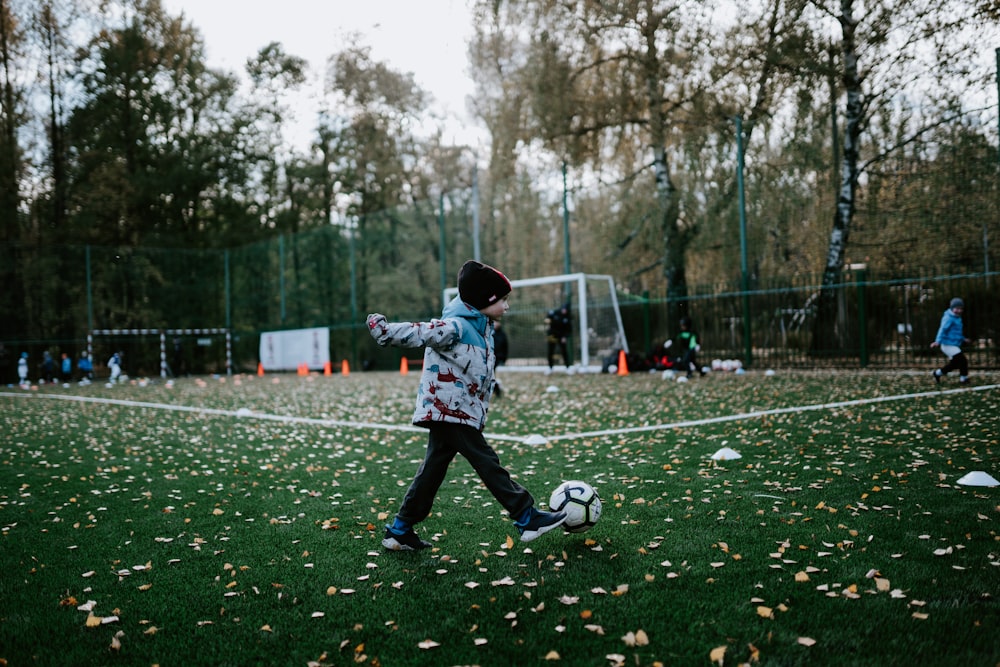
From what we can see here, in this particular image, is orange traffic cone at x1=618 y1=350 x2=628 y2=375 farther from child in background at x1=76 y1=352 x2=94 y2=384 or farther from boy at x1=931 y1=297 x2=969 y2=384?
child in background at x1=76 y1=352 x2=94 y2=384

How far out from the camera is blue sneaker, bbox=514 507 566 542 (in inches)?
157

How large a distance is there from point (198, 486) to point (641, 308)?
1651cm

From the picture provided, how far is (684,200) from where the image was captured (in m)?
21.7

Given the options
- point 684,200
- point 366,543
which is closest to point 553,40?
point 684,200

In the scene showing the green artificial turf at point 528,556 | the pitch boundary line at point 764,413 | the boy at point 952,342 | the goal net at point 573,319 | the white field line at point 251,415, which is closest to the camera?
the green artificial turf at point 528,556

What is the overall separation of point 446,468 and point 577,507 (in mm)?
752

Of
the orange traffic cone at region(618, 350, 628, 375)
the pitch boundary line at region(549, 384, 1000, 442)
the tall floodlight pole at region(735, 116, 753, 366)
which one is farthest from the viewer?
the orange traffic cone at region(618, 350, 628, 375)

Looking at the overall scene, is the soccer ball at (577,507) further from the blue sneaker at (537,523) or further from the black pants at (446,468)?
the black pants at (446,468)

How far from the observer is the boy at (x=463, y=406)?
3.98 m

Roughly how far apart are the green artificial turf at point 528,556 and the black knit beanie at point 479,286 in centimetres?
135

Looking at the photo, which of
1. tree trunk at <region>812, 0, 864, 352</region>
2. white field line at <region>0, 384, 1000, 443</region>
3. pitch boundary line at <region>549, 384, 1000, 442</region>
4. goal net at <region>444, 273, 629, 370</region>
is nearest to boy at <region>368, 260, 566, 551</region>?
white field line at <region>0, 384, 1000, 443</region>

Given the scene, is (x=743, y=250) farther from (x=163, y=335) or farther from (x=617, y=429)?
(x=163, y=335)

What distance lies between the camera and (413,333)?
150 inches

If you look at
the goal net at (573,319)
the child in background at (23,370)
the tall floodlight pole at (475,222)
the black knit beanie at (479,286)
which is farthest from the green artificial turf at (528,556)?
the child in background at (23,370)
